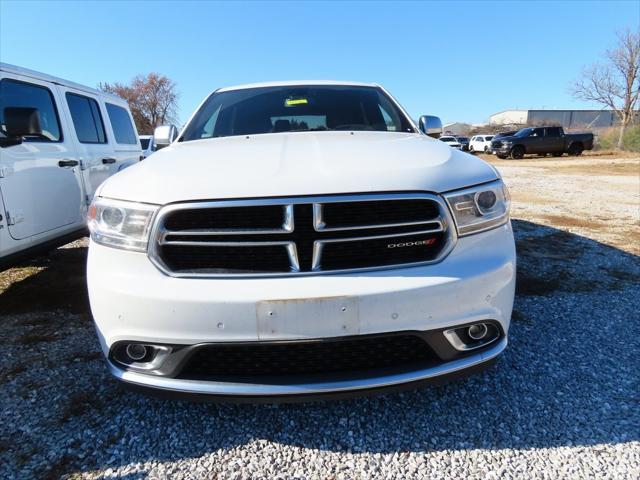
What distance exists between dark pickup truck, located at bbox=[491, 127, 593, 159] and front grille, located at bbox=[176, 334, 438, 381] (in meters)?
26.7

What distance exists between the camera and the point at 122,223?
5.71 feet

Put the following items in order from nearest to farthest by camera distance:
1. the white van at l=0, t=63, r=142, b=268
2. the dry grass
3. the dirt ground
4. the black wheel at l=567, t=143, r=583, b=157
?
the white van at l=0, t=63, r=142, b=268, the dirt ground, the dry grass, the black wheel at l=567, t=143, r=583, b=157

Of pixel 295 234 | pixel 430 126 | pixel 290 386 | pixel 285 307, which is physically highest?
pixel 430 126

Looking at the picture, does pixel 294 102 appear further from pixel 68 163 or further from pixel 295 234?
pixel 68 163

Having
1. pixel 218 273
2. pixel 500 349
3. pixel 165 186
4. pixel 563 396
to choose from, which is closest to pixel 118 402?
pixel 218 273

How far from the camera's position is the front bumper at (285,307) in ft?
5.18

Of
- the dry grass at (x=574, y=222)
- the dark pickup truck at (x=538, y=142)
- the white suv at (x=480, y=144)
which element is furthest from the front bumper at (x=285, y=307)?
the white suv at (x=480, y=144)

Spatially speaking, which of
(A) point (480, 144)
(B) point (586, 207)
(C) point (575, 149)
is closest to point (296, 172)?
(B) point (586, 207)

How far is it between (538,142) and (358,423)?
27.9m

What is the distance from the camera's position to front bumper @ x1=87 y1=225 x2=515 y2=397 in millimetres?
1579

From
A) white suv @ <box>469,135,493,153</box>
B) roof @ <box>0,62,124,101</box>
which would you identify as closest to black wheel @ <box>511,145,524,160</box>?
white suv @ <box>469,135,493,153</box>

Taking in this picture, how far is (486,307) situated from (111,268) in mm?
1580

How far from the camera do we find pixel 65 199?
3836 millimetres

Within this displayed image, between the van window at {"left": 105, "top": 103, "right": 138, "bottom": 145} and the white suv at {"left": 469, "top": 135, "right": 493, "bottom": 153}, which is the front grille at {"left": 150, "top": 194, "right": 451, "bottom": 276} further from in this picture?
the white suv at {"left": 469, "top": 135, "right": 493, "bottom": 153}
